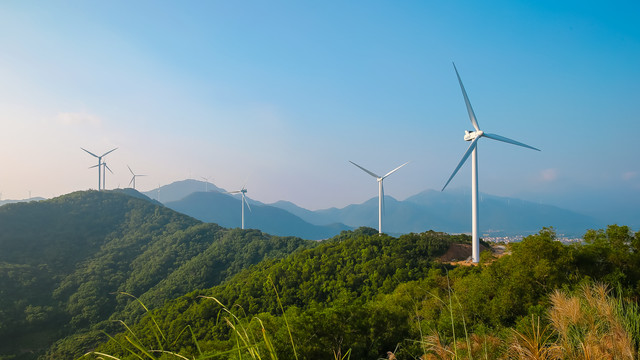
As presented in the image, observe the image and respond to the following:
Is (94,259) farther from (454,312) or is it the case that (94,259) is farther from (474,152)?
(454,312)

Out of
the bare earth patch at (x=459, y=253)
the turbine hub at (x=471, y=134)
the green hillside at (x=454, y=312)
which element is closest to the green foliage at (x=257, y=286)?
the green hillside at (x=454, y=312)

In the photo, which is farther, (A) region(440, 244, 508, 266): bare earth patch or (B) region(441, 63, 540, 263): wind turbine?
(A) region(440, 244, 508, 266): bare earth patch

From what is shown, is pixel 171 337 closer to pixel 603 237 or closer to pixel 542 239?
pixel 542 239

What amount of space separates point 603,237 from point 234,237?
3712 inches

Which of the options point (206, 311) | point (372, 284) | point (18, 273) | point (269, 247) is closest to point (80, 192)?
point (18, 273)

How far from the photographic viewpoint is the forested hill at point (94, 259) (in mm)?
67188

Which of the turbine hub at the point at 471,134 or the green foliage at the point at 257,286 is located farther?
the turbine hub at the point at 471,134

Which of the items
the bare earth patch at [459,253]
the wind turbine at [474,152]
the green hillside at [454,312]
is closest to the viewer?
the green hillside at [454,312]

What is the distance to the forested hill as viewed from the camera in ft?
220

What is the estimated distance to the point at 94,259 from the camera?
311 feet

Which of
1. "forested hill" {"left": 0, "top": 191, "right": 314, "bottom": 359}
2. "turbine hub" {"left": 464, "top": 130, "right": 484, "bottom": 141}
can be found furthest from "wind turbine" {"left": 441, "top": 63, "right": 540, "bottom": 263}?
"forested hill" {"left": 0, "top": 191, "right": 314, "bottom": 359}

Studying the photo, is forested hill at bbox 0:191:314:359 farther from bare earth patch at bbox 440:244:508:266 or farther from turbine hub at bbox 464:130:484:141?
turbine hub at bbox 464:130:484:141

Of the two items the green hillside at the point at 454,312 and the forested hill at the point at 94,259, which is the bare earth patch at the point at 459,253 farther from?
the forested hill at the point at 94,259

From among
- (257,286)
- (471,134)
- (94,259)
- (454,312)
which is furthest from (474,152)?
(94,259)
